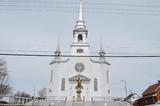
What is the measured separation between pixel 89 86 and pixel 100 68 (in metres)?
5.89

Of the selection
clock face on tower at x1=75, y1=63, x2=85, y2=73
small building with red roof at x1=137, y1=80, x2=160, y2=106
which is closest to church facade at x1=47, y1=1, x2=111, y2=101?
clock face on tower at x1=75, y1=63, x2=85, y2=73

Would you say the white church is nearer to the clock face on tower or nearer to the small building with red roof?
the clock face on tower

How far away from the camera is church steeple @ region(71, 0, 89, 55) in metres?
71.3

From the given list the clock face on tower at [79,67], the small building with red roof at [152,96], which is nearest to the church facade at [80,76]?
the clock face on tower at [79,67]

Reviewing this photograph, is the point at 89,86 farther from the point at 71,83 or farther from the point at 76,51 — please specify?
the point at 76,51

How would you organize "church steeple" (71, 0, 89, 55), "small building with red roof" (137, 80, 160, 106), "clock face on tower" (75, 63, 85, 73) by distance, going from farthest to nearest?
"church steeple" (71, 0, 89, 55) → "clock face on tower" (75, 63, 85, 73) → "small building with red roof" (137, 80, 160, 106)

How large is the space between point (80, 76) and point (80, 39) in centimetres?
1279

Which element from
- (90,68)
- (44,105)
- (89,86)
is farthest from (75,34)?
(44,105)

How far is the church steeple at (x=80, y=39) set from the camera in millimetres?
71344

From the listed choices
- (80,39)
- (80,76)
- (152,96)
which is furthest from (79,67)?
(152,96)

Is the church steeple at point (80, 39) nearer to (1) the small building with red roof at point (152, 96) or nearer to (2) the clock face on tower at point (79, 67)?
Answer: (2) the clock face on tower at point (79, 67)

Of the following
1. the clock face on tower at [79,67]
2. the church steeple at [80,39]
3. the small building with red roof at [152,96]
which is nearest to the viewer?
the small building with red roof at [152,96]

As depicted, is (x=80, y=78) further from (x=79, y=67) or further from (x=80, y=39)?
(x=80, y=39)

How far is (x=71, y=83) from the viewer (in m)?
65.2
